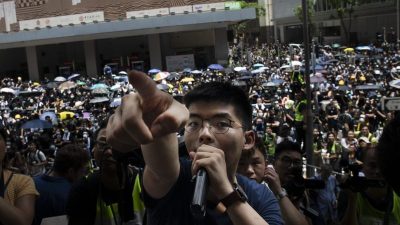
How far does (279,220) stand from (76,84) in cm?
2972

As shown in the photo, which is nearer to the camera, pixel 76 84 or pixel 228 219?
pixel 228 219

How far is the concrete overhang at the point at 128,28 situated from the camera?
131ft

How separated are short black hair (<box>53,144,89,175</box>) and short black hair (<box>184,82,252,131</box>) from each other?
1760mm

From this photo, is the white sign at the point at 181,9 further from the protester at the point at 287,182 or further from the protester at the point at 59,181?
the protester at the point at 287,182

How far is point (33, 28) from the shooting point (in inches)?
1781

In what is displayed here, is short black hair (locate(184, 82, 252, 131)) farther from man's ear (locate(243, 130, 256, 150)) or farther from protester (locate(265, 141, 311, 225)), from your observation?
protester (locate(265, 141, 311, 225))

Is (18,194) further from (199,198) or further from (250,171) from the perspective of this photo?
(199,198)

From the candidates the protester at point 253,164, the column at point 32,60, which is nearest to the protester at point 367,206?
the protester at point 253,164

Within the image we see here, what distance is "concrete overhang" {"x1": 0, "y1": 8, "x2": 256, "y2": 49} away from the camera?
131 ft

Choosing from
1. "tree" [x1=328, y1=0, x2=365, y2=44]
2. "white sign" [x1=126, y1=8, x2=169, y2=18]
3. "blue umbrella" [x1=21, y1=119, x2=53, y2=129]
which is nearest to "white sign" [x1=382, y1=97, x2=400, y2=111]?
"blue umbrella" [x1=21, y1=119, x2=53, y2=129]

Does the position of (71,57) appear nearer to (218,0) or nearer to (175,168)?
(218,0)

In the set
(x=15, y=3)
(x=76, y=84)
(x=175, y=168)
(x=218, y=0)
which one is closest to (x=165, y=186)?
(x=175, y=168)

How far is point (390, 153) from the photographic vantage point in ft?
5.83

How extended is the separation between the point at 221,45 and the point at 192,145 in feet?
135
